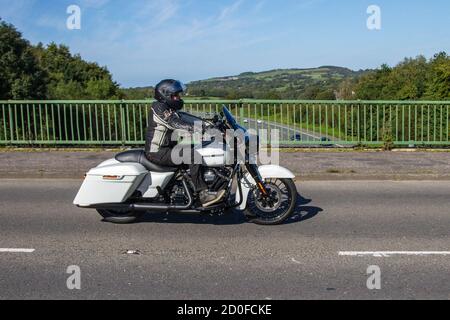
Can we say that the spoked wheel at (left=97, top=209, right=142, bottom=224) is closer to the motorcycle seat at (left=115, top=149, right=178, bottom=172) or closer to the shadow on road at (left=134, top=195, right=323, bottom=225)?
the shadow on road at (left=134, top=195, right=323, bottom=225)

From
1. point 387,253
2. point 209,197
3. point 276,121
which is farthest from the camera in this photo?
point 276,121

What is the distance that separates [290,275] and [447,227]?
2.97 metres

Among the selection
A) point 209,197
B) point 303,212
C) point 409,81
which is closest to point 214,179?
point 209,197

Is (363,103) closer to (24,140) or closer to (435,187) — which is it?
(435,187)

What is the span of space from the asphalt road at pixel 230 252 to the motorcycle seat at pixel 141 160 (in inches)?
32.4

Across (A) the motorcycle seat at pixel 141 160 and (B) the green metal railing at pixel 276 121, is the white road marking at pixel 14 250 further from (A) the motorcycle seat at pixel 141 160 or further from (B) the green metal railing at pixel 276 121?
(B) the green metal railing at pixel 276 121

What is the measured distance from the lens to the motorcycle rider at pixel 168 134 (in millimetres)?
6500

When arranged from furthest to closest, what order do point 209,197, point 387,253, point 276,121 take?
1. point 276,121
2. point 209,197
3. point 387,253

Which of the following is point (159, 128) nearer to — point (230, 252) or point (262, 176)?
point (262, 176)

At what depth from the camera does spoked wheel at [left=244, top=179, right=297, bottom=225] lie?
6789 millimetres

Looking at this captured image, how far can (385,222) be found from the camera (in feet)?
23.3

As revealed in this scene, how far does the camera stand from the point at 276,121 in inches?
576

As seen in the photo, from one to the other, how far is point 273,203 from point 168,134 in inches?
66.3
